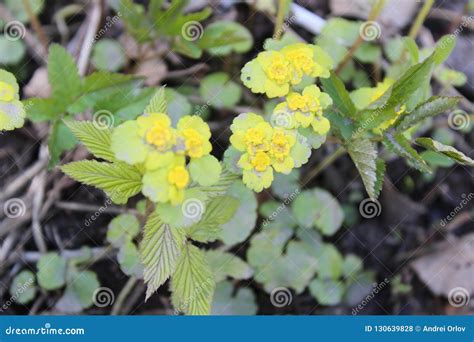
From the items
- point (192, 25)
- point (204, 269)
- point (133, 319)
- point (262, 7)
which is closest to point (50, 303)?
point (133, 319)

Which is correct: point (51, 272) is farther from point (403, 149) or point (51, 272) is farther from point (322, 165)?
point (403, 149)

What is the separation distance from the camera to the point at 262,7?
10.6ft

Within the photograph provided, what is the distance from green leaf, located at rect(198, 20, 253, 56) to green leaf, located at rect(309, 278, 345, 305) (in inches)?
50.2

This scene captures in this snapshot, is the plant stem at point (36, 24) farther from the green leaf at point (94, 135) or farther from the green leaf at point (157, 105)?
the green leaf at point (157, 105)

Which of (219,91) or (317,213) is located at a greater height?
(219,91)

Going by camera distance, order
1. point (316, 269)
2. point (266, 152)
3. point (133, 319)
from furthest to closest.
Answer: point (316, 269) → point (133, 319) → point (266, 152)

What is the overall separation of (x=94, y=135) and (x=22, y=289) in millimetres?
1153

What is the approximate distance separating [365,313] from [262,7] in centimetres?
175

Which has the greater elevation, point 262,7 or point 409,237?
point 262,7

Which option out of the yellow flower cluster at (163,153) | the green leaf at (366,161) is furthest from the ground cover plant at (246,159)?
the yellow flower cluster at (163,153)

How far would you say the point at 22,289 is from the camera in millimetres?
2869

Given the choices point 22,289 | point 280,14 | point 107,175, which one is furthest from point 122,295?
point 280,14

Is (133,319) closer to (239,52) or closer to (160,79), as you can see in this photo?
(160,79)

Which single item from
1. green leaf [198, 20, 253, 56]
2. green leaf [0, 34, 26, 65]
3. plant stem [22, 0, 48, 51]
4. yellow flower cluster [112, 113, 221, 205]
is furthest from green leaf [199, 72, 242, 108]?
yellow flower cluster [112, 113, 221, 205]
